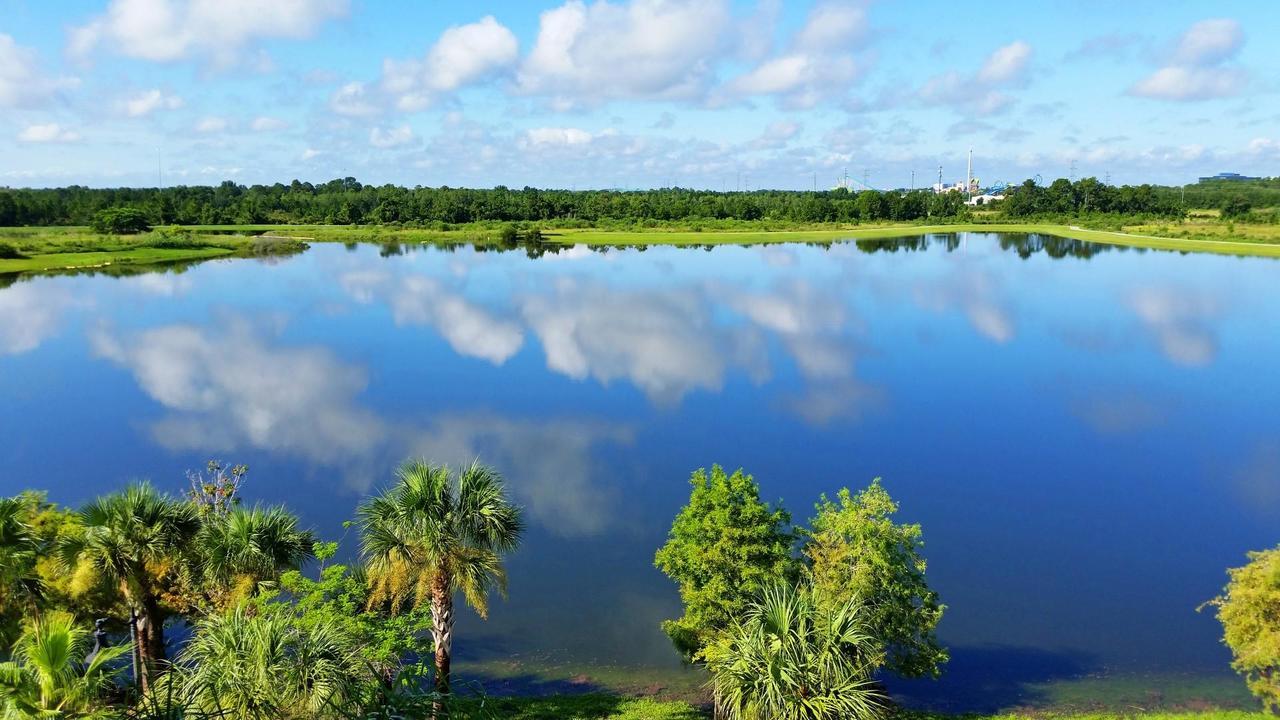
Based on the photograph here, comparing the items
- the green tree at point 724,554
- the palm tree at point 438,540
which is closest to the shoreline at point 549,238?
the palm tree at point 438,540

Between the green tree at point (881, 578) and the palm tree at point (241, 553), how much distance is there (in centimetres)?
1120

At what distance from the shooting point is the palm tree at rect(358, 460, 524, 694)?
50.4ft

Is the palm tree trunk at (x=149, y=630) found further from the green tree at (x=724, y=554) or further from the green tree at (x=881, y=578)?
the green tree at (x=881, y=578)

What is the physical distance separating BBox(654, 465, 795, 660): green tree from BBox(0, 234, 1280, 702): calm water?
355cm

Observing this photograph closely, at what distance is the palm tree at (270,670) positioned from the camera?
9.82m

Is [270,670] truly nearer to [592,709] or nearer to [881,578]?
[592,709]

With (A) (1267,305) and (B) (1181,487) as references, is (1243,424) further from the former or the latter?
(A) (1267,305)

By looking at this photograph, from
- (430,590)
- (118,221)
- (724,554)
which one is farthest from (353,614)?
(118,221)

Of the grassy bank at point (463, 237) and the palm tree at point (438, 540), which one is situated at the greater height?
the grassy bank at point (463, 237)

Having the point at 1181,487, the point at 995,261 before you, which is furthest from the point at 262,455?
the point at 995,261

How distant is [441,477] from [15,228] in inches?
6262

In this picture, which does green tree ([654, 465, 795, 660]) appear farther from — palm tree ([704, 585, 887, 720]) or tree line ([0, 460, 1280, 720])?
palm tree ([704, 585, 887, 720])

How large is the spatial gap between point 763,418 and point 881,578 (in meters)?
22.0

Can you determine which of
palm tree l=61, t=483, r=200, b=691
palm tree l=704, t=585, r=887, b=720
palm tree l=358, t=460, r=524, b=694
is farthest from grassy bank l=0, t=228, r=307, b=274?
palm tree l=704, t=585, r=887, b=720
